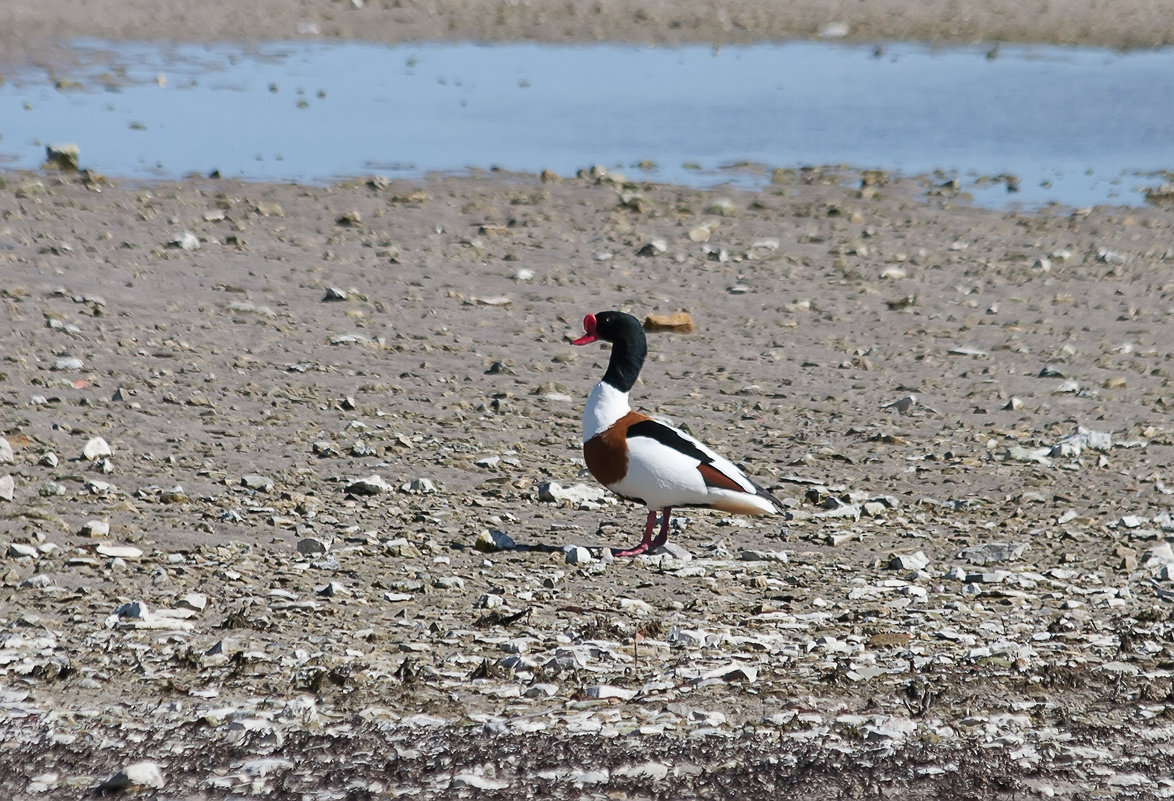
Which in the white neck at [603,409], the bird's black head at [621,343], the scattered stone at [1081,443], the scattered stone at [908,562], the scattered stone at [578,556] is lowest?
the scattered stone at [578,556]

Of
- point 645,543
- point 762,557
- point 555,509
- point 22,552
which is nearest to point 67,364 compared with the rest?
point 22,552

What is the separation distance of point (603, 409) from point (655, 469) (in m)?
0.57

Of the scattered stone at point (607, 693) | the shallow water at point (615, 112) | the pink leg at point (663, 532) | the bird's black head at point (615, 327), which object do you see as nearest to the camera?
the scattered stone at point (607, 693)

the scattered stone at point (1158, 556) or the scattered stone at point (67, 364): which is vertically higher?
the scattered stone at point (1158, 556)

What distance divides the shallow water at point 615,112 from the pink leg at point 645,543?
10.5 meters

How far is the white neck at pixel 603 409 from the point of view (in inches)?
322

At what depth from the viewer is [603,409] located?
324 inches

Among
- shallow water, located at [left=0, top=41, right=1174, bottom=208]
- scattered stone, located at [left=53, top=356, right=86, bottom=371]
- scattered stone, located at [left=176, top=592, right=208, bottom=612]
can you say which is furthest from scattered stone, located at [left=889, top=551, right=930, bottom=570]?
shallow water, located at [left=0, top=41, right=1174, bottom=208]

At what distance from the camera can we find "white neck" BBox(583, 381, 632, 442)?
8.18m

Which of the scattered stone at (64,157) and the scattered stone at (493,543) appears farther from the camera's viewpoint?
the scattered stone at (64,157)

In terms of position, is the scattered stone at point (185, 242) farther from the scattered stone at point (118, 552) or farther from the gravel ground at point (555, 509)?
the scattered stone at point (118, 552)

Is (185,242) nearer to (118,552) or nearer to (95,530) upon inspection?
(95,530)

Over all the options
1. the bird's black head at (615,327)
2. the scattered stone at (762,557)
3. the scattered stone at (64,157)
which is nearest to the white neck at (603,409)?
the bird's black head at (615,327)

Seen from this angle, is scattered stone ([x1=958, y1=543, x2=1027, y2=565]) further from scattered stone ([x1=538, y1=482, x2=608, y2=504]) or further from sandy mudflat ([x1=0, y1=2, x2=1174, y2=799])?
scattered stone ([x1=538, y1=482, x2=608, y2=504])
